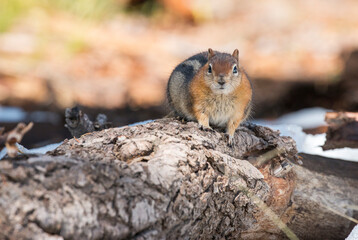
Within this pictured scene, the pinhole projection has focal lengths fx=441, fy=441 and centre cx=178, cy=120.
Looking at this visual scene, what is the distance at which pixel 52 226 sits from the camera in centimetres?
173

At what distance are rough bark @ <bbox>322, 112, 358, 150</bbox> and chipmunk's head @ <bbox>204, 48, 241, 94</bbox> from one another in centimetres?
109

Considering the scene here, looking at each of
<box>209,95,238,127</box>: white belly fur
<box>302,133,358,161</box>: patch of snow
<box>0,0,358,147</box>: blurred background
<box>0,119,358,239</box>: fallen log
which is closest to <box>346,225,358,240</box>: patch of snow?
<box>0,119,358,239</box>: fallen log

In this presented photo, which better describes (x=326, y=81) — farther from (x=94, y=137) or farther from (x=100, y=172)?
(x=100, y=172)

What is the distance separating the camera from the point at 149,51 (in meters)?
7.63

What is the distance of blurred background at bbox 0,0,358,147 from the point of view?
21.7 ft

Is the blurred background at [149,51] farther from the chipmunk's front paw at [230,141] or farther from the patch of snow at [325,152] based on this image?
the chipmunk's front paw at [230,141]

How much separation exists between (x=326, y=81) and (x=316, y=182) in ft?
14.5

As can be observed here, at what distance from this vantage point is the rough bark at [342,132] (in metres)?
3.68

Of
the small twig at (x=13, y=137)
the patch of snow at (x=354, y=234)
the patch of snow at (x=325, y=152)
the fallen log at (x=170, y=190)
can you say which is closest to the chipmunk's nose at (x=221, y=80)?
the fallen log at (x=170, y=190)

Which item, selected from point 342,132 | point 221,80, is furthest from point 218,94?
point 342,132

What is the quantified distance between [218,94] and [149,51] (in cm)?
458

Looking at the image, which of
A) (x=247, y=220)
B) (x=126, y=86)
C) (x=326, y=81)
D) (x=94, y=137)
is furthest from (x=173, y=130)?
(x=326, y=81)

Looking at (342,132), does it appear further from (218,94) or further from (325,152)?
(218,94)

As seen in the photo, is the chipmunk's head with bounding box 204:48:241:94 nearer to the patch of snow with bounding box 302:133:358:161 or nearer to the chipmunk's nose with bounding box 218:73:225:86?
the chipmunk's nose with bounding box 218:73:225:86
